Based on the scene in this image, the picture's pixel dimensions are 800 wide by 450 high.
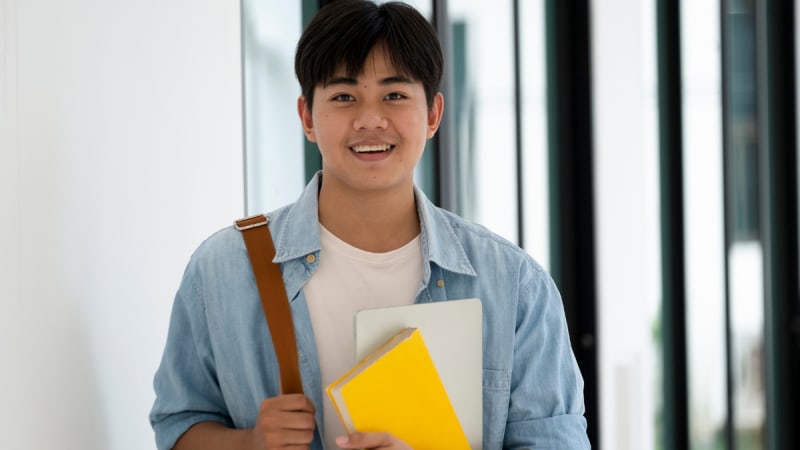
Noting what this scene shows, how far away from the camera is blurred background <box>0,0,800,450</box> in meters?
1.03

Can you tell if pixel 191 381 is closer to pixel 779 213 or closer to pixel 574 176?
pixel 574 176

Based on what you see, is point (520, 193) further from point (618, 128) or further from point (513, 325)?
point (513, 325)

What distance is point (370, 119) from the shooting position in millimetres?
1221

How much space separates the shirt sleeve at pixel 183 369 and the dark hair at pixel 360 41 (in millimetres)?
307

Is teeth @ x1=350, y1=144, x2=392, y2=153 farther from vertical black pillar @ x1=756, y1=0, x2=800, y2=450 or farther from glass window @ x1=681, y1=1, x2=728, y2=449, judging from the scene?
vertical black pillar @ x1=756, y1=0, x2=800, y2=450

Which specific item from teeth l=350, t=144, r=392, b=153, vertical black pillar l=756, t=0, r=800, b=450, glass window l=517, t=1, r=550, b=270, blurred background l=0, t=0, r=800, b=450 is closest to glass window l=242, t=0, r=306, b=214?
blurred background l=0, t=0, r=800, b=450

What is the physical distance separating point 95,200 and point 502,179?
2005 millimetres

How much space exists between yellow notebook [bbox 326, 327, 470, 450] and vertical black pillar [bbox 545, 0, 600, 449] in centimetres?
206

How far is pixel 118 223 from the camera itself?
47.3 inches

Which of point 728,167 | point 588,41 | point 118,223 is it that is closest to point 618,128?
point 588,41

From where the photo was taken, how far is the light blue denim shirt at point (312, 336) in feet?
3.99

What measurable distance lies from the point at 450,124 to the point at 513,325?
1394 millimetres

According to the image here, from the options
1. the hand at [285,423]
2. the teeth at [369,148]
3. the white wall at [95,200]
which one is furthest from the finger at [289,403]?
the teeth at [369,148]

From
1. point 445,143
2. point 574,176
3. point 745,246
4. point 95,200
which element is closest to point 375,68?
point 95,200
